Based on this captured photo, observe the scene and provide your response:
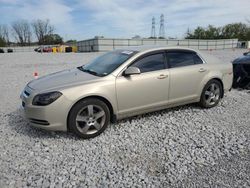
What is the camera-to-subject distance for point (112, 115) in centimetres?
387

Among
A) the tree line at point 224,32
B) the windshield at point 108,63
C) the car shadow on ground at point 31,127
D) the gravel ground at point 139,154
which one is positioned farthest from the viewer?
the tree line at point 224,32

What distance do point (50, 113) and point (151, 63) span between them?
2.11 meters

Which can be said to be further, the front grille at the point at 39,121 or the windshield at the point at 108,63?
the windshield at the point at 108,63

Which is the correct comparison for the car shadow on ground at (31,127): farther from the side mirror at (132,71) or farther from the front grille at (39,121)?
the side mirror at (132,71)

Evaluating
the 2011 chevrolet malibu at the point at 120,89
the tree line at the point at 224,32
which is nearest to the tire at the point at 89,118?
the 2011 chevrolet malibu at the point at 120,89

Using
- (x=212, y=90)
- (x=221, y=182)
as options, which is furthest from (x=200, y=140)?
(x=212, y=90)

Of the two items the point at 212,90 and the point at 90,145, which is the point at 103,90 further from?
the point at 212,90

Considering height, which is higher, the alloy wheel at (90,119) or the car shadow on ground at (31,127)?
the alloy wheel at (90,119)

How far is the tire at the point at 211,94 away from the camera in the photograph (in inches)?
190

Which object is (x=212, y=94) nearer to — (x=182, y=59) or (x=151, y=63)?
(x=182, y=59)

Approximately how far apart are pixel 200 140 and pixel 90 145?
6.02 feet

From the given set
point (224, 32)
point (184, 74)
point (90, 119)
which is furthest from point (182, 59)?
point (224, 32)

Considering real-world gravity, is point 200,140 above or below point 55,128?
below

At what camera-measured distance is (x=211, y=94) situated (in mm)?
4926
